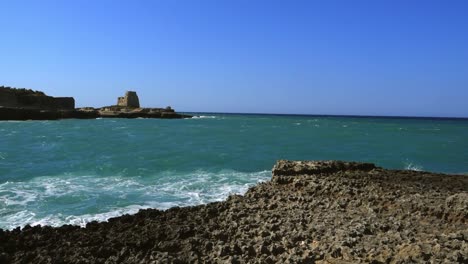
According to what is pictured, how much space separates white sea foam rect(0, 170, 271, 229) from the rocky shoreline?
2.57m

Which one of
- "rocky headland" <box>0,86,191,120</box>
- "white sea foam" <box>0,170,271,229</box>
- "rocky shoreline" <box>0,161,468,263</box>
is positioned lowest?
"white sea foam" <box>0,170,271,229</box>

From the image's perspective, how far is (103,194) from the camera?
15117 millimetres

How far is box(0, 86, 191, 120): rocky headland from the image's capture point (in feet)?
250

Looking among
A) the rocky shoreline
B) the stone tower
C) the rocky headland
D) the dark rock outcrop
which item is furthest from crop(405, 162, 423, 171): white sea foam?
the stone tower

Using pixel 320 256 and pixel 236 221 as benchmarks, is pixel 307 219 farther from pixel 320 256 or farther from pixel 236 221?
pixel 320 256

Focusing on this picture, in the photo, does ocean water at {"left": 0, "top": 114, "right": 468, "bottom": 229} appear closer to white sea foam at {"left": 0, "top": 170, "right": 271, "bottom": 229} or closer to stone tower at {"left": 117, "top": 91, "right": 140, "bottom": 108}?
white sea foam at {"left": 0, "top": 170, "right": 271, "bottom": 229}

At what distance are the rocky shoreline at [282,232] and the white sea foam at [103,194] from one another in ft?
8.42

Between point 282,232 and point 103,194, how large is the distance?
29.5 ft

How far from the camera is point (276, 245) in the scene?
7.30 m

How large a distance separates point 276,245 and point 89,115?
285 feet

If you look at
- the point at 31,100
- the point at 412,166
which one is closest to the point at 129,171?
the point at 412,166

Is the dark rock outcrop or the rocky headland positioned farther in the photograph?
the dark rock outcrop

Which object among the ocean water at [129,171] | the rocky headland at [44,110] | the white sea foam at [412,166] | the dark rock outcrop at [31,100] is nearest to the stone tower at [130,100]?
the rocky headland at [44,110]

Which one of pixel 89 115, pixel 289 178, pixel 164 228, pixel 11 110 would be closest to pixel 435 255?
pixel 164 228
